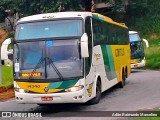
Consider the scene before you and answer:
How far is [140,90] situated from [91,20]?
5099 mm

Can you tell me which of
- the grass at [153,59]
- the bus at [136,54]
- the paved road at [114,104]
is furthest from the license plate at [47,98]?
the grass at [153,59]

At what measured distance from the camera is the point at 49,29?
12898 mm

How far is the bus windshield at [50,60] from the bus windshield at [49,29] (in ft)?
0.87

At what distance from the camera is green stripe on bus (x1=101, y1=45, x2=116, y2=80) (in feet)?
51.5

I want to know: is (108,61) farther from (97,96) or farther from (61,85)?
(61,85)

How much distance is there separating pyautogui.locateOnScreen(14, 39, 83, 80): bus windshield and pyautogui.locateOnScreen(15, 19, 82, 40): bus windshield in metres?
0.27

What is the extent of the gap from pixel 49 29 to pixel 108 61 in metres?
4.04

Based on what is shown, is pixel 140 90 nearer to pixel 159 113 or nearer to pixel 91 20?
pixel 91 20

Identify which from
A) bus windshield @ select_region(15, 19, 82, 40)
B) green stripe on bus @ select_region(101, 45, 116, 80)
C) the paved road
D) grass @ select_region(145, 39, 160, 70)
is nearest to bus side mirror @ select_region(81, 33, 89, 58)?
bus windshield @ select_region(15, 19, 82, 40)

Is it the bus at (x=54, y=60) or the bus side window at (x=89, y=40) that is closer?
the bus at (x=54, y=60)

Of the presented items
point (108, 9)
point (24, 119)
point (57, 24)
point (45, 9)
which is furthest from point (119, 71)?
point (108, 9)

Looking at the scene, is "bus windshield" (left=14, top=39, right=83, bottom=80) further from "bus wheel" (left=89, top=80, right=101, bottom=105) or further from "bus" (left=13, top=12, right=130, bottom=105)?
"bus wheel" (left=89, top=80, right=101, bottom=105)

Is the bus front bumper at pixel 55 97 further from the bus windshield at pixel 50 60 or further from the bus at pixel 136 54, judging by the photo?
the bus at pixel 136 54

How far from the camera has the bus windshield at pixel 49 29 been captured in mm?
12781
